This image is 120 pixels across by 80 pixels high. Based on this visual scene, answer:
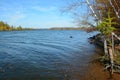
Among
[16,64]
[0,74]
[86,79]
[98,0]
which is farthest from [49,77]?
[98,0]

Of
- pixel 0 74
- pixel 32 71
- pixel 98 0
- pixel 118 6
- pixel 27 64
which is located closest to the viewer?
pixel 0 74

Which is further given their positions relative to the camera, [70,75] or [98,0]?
[98,0]

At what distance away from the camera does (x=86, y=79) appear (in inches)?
646

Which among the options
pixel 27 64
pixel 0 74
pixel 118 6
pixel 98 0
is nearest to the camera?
pixel 0 74

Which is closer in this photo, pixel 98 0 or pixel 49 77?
pixel 49 77

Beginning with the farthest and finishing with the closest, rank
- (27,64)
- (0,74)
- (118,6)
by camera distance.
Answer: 1. (118,6)
2. (27,64)
3. (0,74)

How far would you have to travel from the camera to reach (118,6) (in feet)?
82.6

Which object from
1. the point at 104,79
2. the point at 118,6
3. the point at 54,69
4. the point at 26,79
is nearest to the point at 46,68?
the point at 54,69

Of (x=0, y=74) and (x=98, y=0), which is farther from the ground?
(x=98, y=0)

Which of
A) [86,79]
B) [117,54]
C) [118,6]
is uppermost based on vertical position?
[118,6]

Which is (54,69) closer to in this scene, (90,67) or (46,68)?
(46,68)

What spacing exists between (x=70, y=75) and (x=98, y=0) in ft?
31.3

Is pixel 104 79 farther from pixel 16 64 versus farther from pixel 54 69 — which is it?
pixel 16 64

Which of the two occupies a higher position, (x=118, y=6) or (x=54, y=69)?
(x=118, y=6)
